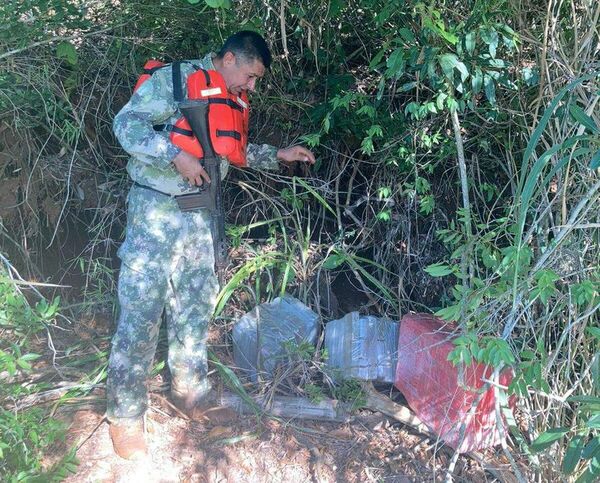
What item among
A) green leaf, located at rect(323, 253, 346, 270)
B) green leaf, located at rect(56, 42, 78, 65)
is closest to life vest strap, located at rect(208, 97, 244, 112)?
green leaf, located at rect(56, 42, 78, 65)

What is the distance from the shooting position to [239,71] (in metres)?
2.50

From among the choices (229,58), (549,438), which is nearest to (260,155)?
(229,58)

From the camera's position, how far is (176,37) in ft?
10.6

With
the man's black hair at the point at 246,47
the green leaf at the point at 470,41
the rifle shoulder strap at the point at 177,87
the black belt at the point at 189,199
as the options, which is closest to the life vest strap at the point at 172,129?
the rifle shoulder strap at the point at 177,87

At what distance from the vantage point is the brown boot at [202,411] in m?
2.78

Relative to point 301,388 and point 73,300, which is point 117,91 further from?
point 301,388

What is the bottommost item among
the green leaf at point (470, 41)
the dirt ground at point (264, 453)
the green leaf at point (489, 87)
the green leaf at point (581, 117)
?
the dirt ground at point (264, 453)

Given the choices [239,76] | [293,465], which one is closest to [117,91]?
[239,76]

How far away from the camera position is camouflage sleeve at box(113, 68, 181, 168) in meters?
2.32

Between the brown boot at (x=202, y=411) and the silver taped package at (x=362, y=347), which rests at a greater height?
the silver taped package at (x=362, y=347)

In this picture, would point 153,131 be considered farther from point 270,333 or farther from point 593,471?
point 593,471

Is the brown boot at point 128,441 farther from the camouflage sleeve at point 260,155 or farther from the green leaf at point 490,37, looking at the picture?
the green leaf at point 490,37

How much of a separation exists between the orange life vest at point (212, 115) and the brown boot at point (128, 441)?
1.17 m

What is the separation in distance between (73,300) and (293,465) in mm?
1628
